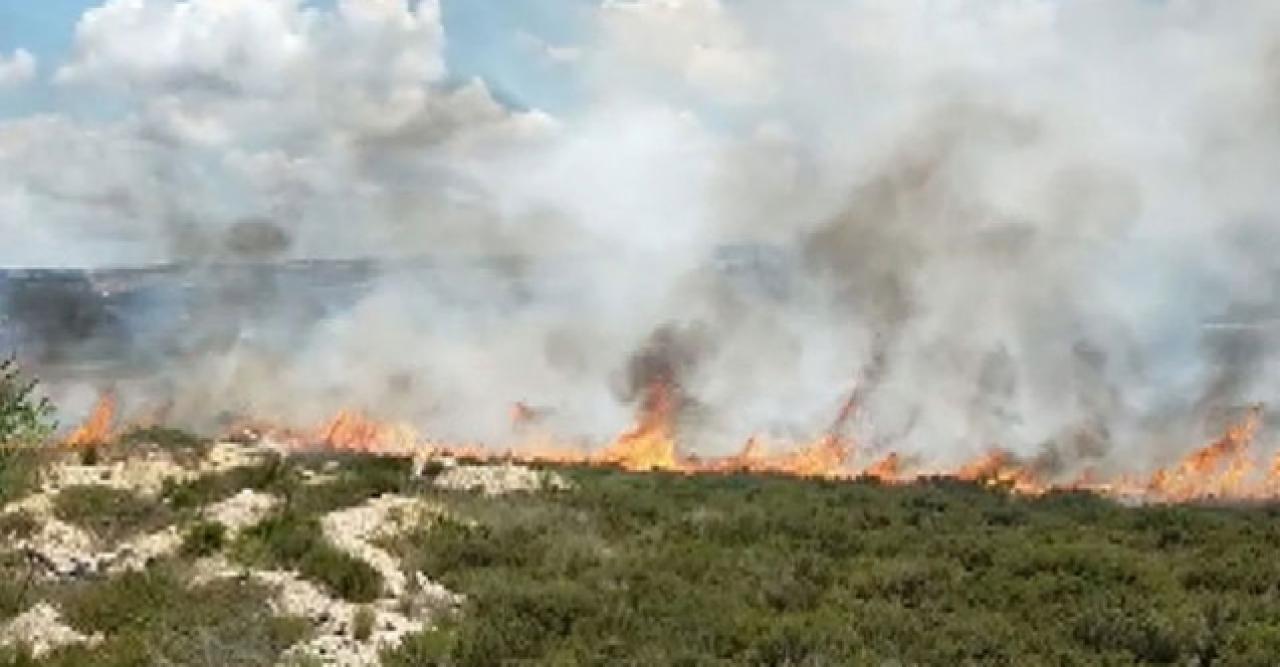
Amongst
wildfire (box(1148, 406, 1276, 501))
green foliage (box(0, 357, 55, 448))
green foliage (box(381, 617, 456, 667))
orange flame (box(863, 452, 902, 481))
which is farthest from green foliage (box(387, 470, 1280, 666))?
orange flame (box(863, 452, 902, 481))

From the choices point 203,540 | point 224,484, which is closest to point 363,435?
point 224,484

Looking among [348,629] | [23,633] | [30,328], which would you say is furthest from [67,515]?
[30,328]

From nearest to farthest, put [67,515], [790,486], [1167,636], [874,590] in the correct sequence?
[1167,636] < [874,590] < [67,515] < [790,486]

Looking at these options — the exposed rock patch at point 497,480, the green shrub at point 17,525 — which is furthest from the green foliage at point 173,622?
the exposed rock patch at point 497,480

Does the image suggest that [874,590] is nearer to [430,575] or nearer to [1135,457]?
[430,575]

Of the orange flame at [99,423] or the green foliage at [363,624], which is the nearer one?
the green foliage at [363,624]

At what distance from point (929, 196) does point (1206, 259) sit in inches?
497

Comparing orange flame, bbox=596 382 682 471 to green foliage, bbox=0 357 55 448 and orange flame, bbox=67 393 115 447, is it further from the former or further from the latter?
green foliage, bbox=0 357 55 448

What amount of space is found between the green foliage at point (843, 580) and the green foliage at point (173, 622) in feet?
6.08

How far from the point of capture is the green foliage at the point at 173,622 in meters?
18.1

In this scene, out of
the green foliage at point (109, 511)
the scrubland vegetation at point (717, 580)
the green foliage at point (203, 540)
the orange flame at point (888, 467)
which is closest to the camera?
the scrubland vegetation at point (717, 580)

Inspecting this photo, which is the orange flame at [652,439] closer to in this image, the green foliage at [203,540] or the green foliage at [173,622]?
the green foliage at [203,540]

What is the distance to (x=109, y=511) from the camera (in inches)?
1083

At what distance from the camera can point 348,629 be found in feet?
65.5
